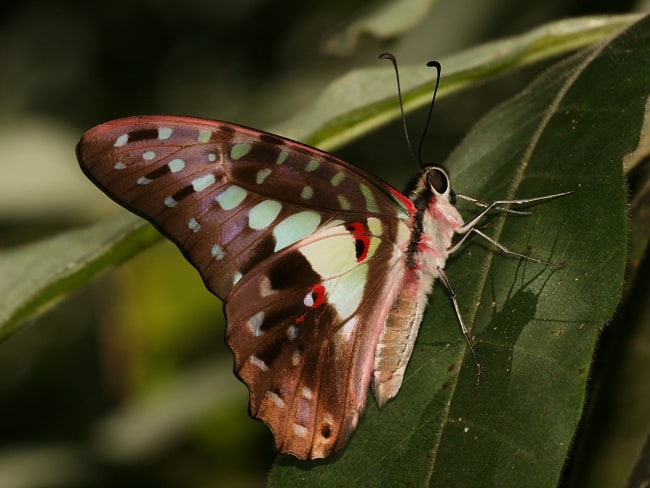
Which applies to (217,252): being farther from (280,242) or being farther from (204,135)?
(204,135)

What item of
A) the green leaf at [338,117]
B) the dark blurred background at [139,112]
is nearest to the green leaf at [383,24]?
the dark blurred background at [139,112]

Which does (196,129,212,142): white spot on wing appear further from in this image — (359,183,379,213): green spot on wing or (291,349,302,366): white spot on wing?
(291,349,302,366): white spot on wing

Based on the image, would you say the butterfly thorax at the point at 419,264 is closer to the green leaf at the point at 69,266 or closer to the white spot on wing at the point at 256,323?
the white spot on wing at the point at 256,323

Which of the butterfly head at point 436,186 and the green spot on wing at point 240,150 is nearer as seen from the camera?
the green spot on wing at point 240,150

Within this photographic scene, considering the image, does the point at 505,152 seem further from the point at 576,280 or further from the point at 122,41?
the point at 122,41

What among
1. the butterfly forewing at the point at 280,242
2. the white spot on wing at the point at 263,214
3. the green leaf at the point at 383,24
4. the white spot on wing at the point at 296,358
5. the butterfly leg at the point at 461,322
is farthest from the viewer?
the green leaf at the point at 383,24

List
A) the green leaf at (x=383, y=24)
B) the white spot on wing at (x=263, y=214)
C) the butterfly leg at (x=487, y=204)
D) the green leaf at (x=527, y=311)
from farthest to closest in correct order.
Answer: the green leaf at (x=383, y=24) < the white spot on wing at (x=263, y=214) < the butterfly leg at (x=487, y=204) < the green leaf at (x=527, y=311)
